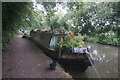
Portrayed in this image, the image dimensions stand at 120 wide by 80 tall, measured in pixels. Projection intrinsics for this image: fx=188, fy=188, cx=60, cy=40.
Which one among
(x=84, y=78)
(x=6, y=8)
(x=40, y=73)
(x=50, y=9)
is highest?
(x=50, y=9)

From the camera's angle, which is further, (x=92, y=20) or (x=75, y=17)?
(x=75, y=17)

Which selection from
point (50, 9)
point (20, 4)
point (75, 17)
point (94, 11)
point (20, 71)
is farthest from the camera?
point (75, 17)

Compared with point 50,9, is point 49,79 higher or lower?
lower

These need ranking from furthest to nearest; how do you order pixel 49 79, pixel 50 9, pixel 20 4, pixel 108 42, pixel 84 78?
1. pixel 108 42
2. pixel 50 9
3. pixel 20 4
4. pixel 84 78
5. pixel 49 79

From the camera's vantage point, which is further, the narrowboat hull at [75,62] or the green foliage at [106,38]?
the green foliage at [106,38]

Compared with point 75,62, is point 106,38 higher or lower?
higher

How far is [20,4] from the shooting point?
9.23m

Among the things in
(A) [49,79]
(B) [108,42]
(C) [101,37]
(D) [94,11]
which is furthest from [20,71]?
(C) [101,37]

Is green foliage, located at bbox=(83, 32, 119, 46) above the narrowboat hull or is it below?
above

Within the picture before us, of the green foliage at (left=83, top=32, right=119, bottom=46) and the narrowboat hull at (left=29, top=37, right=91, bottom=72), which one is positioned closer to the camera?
the narrowboat hull at (left=29, top=37, right=91, bottom=72)

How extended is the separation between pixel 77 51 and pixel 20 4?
3641mm

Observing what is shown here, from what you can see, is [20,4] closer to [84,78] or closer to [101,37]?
[84,78]

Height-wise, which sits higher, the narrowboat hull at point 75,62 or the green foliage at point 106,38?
the green foliage at point 106,38

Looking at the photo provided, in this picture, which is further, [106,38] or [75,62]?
[106,38]
